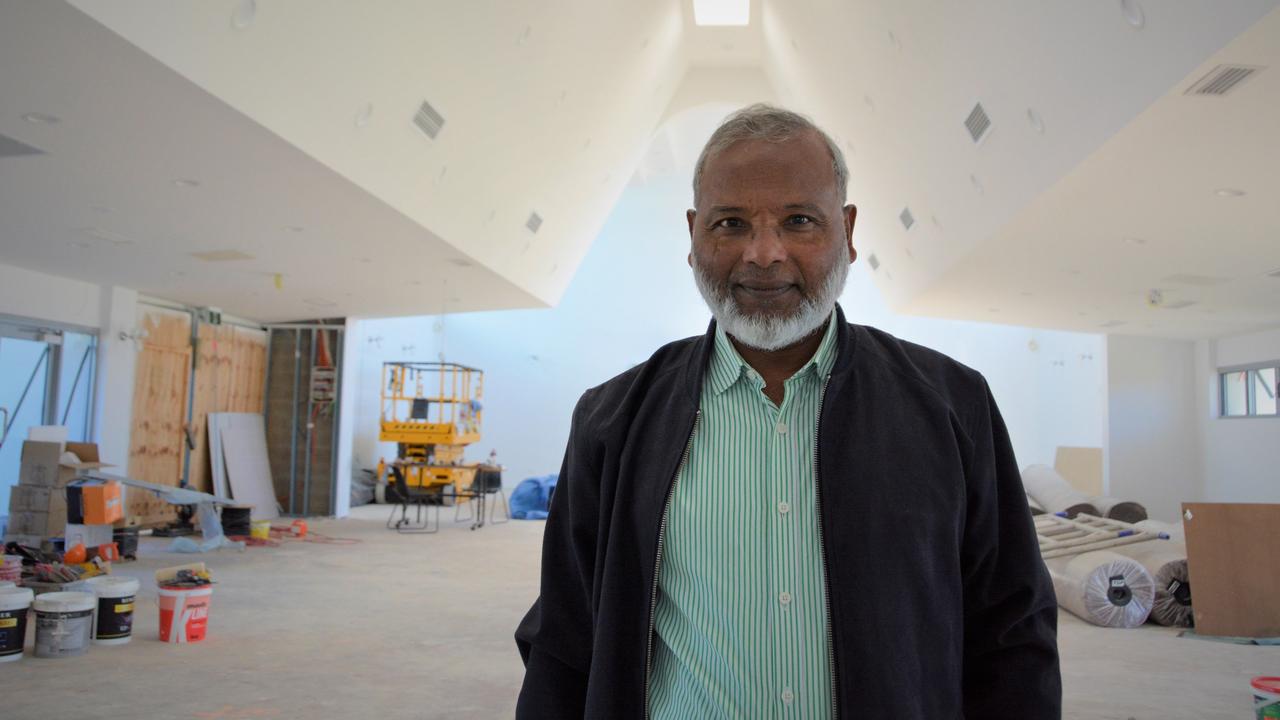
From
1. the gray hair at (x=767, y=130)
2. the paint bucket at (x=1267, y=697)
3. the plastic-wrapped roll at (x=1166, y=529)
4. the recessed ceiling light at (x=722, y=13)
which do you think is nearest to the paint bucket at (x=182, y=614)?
the gray hair at (x=767, y=130)

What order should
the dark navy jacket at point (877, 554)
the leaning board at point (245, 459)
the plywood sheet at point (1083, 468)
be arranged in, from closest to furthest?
the dark navy jacket at point (877, 554) < the leaning board at point (245, 459) < the plywood sheet at point (1083, 468)

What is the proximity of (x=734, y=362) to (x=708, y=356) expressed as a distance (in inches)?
2.6

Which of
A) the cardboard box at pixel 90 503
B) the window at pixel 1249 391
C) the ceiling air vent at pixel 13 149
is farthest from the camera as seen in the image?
the window at pixel 1249 391

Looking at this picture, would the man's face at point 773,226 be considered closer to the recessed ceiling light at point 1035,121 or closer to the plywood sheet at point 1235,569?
the recessed ceiling light at point 1035,121

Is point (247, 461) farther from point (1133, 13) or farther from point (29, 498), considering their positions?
point (1133, 13)

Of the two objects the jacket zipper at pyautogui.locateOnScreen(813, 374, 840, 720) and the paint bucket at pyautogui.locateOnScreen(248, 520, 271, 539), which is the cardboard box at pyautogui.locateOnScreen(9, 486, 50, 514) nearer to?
the paint bucket at pyautogui.locateOnScreen(248, 520, 271, 539)

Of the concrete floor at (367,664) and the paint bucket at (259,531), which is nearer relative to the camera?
the concrete floor at (367,664)

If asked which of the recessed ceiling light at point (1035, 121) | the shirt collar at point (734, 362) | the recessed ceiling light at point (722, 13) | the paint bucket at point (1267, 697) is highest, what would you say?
the recessed ceiling light at point (722, 13)

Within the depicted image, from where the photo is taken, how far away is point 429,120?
6.53 m

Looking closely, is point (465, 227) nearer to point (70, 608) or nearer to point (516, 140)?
point (516, 140)

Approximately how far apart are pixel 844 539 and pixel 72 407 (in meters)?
10.5

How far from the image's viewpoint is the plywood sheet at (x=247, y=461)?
11.8 meters

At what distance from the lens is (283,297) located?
11.2 meters

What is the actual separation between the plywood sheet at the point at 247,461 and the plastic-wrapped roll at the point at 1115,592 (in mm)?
9885
